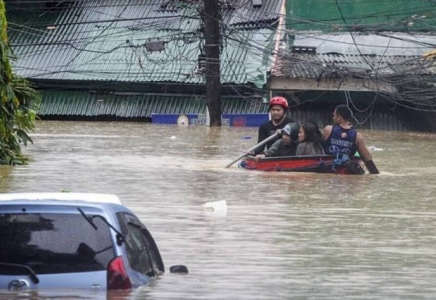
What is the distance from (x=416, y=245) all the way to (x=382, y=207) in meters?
3.56

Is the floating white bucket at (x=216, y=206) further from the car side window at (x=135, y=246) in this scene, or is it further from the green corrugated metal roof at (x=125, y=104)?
the green corrugated metal roof at (x=125, y=104)

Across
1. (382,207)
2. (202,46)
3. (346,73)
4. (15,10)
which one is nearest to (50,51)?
(15,10)

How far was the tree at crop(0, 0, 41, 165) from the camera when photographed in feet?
66.1

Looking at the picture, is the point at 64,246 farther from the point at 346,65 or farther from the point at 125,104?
the point at 125,104

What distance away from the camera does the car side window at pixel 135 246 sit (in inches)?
330

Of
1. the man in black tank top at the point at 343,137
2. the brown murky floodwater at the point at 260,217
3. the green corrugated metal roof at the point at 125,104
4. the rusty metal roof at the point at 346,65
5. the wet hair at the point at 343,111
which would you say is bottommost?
the brown murky floodwater at the point at 260,217

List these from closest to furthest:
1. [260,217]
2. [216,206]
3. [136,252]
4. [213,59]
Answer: [136,252] < [260,217] < [216,206] < [213,59]

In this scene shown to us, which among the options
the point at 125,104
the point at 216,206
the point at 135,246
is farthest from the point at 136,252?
the point at 125,104

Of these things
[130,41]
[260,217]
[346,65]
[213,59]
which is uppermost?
[130,41]

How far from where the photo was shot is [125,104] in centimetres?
4059

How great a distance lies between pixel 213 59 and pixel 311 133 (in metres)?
15.3

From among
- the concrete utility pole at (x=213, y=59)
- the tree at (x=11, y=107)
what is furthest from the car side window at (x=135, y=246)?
the concrete utility pole at (x=213, y=59)

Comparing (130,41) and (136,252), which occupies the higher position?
(130,41)

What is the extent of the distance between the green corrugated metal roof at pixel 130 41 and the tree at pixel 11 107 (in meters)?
15.7
